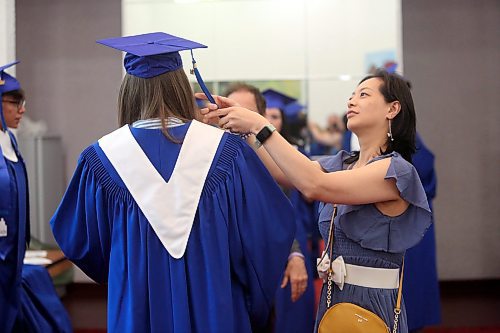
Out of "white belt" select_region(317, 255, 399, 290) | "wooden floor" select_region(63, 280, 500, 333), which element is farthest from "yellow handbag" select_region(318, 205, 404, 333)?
"wooden floor" select_region(63, 280, 500, 333)

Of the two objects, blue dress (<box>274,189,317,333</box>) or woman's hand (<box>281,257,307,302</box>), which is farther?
blue dress (<box>274,189,317,333</box>)

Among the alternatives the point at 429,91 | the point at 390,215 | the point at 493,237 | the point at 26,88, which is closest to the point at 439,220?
the point at 493,237

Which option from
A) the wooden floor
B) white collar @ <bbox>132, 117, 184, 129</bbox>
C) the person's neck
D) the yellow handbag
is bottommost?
the wooden floor

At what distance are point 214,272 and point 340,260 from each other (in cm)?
44

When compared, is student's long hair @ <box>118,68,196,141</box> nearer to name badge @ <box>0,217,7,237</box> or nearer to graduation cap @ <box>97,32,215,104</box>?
graduation cap @ <box>97,32,215,104</box>

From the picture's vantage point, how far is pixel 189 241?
203cm

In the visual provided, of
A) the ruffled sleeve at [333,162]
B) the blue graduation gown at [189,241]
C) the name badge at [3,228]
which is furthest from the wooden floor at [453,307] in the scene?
the blue graduation gown at [189,241]

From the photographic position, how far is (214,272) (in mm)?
2033

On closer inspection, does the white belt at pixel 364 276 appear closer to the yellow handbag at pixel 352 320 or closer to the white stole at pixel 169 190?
the yellow handbag at pixel 352 320

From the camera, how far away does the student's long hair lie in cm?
207

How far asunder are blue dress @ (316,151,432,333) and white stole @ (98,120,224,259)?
0.51 metres

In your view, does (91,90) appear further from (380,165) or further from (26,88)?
(380,165)

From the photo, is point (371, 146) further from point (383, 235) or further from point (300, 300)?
point (300, 300)

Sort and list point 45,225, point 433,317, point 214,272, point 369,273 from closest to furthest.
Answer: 1. point 214,272
2. point 369,273
3. point 433,317
4. point 45,225
